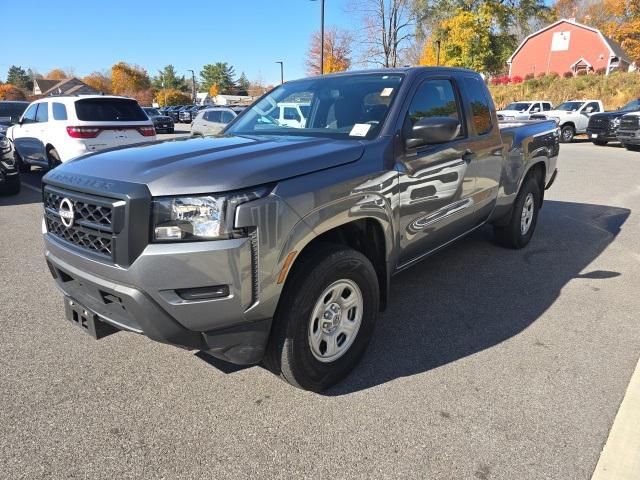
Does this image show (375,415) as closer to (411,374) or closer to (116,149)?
(411,374)

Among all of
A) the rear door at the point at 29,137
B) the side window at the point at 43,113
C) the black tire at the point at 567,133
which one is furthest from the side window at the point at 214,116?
the black tire at the point at 567,133

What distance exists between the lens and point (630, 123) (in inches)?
630

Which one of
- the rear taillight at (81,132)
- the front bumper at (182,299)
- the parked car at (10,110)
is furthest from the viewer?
the parked car at (10,110)

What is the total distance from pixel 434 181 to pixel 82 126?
7664 millimetres

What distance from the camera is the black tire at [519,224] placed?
5055mm

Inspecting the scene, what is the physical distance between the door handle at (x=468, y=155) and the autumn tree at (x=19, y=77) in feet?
470

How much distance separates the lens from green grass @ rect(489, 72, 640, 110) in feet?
104

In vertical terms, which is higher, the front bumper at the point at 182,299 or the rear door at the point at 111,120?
the rear door at the point at 111,120

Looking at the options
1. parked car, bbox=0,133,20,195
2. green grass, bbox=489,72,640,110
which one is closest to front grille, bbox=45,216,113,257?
parked car, bbox=0,133,20,195

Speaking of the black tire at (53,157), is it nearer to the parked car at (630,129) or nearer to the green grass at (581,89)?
the parked car at (630,129)

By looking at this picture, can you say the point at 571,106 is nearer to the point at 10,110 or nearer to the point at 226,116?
the point at 226,116

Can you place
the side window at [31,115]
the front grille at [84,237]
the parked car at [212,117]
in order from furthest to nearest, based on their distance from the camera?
the parked car at [212,117], the side window at [31,115], the front grille at [84,237]

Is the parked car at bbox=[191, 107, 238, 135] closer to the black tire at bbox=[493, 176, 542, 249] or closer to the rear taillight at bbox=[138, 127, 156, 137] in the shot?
the rear taillight at bbox=[138, 127, 156, 137]

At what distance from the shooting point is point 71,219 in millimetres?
2383
